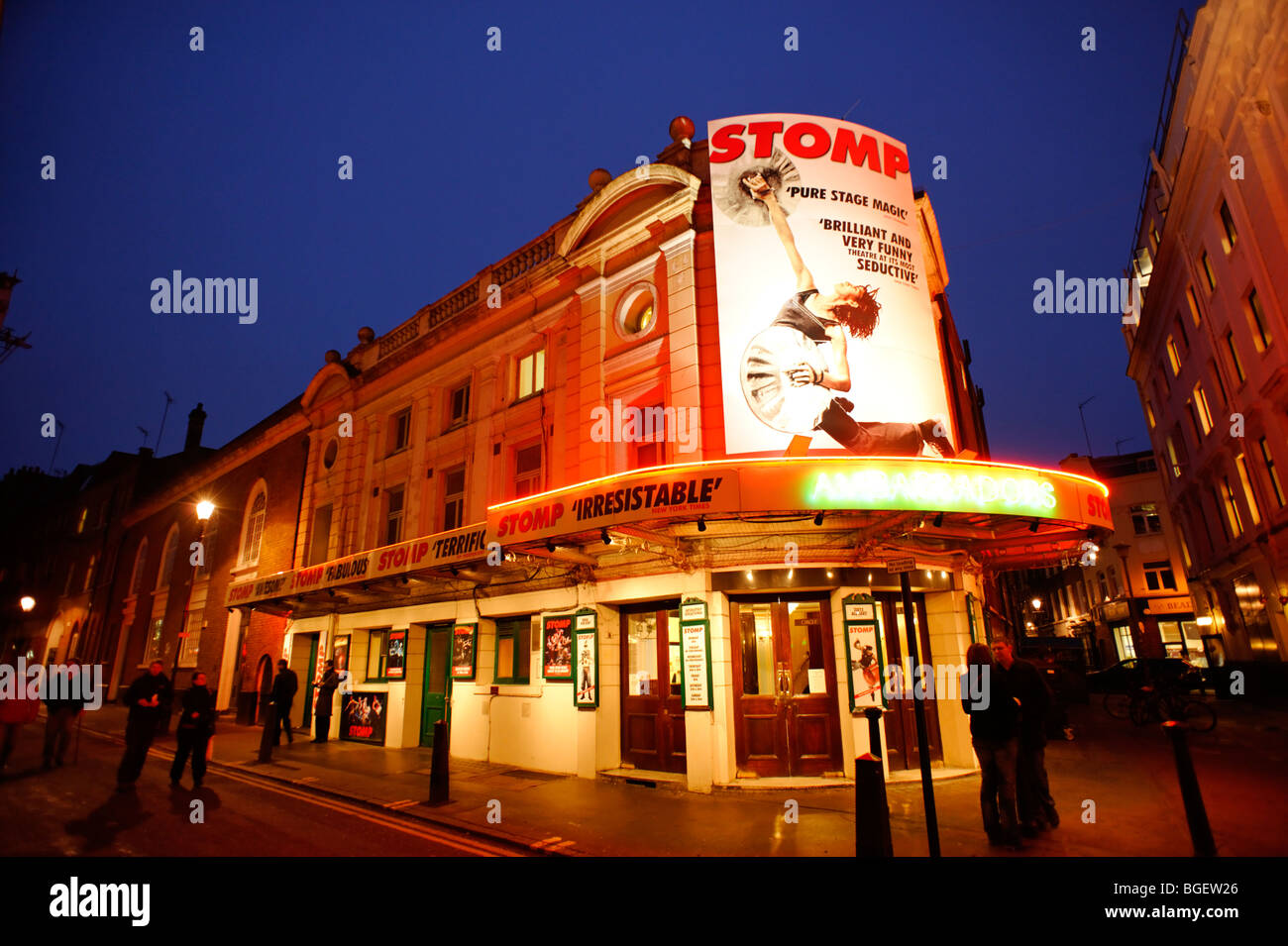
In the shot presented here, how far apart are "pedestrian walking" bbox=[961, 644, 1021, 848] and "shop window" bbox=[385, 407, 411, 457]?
16220 millimetres

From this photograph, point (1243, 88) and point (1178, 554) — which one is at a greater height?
point (1243, 88)

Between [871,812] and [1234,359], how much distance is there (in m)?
23.9

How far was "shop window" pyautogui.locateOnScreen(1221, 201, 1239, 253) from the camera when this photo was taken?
1881 cm

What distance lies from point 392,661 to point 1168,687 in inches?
752

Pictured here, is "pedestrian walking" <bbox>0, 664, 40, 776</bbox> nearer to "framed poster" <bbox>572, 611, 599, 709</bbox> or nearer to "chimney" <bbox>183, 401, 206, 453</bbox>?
"framed poster" <bbox>572, 611, 599, 709</bbox>

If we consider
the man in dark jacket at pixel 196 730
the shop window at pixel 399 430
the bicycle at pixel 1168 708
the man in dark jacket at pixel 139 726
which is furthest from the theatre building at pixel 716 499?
the bicycle at pixel 1168 708

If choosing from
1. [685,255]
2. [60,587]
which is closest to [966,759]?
[685,255]

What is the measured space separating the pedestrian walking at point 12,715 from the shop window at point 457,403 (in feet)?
31.8

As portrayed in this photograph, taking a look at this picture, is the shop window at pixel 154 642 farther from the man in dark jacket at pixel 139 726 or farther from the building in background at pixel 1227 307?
the building in background at pixel 1227 307

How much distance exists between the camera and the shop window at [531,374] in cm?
1519

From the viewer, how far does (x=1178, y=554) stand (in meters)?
36.1

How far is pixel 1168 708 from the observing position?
14.6 meters
